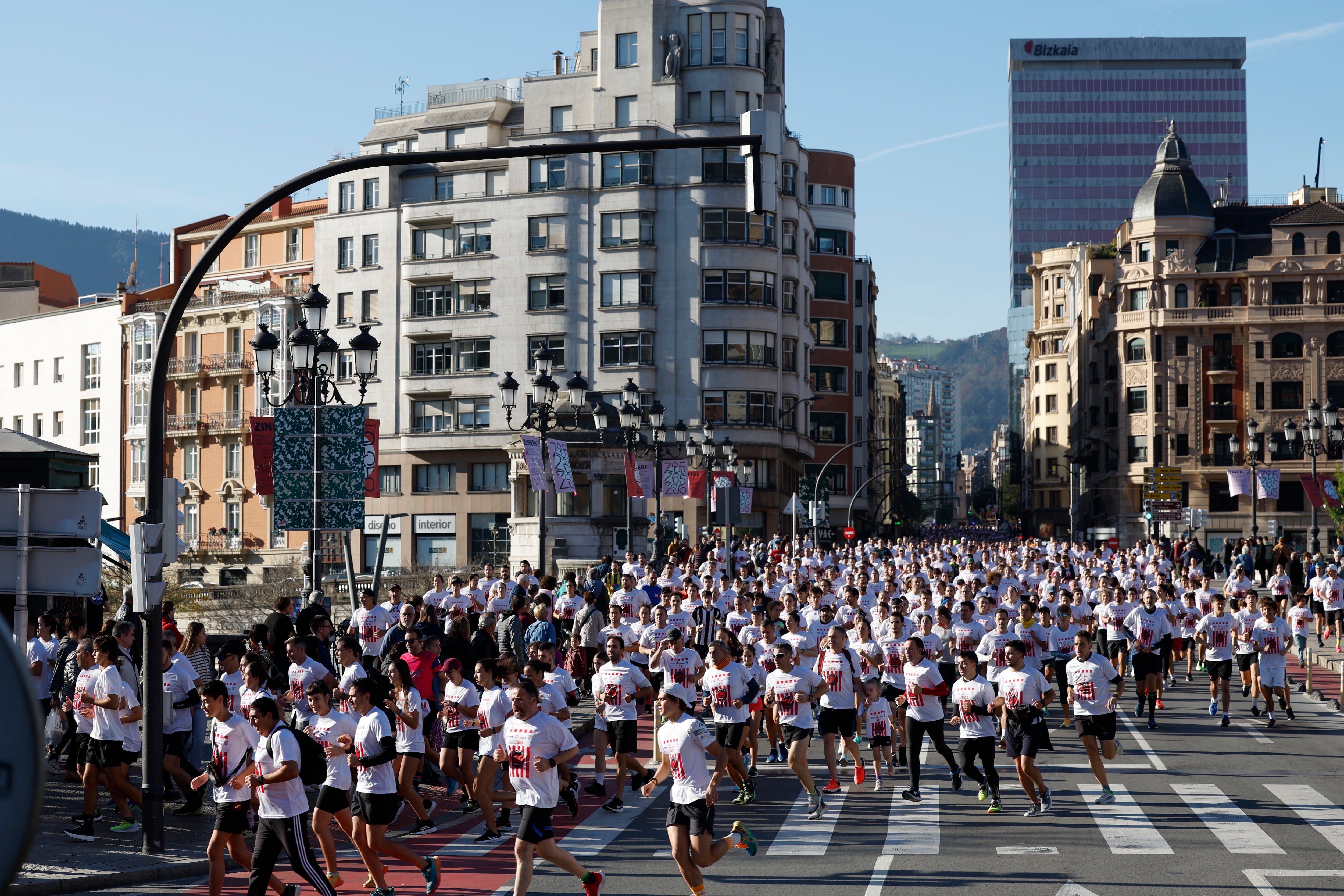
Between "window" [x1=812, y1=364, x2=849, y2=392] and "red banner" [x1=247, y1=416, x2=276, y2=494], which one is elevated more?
"window" [x1=812, y1=364, x2=849, y2=392]

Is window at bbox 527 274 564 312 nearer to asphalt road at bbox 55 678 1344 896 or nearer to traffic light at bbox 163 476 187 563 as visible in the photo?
asphalt road at bbox 55 678 1344 896

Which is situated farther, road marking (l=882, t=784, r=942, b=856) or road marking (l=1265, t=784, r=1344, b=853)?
road marking (l=1265, t=784, r=1344, b=853)

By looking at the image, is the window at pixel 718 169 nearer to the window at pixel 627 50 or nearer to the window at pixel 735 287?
the window at pixel 735 287

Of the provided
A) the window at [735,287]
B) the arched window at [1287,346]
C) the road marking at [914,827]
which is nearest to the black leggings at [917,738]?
the road marking at [914,827]

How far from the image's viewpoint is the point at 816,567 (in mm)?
31594

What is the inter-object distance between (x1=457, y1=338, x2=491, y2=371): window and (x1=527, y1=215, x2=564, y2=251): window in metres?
5.47

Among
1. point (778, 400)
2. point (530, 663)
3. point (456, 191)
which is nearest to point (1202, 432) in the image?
point (778, 400)

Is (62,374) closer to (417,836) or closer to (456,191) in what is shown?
(456,191)

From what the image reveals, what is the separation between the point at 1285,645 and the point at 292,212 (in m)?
70.0

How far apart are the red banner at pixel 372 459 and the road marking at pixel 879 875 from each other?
568 inches

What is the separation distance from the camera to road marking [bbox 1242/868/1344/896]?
1135 cm

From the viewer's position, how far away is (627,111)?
69.1 meters

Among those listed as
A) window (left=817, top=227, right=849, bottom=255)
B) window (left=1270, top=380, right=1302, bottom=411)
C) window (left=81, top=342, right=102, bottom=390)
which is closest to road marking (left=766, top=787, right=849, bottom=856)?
window (left=81, top=342, right=102, bottom=390)

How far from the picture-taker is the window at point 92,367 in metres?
80.5
